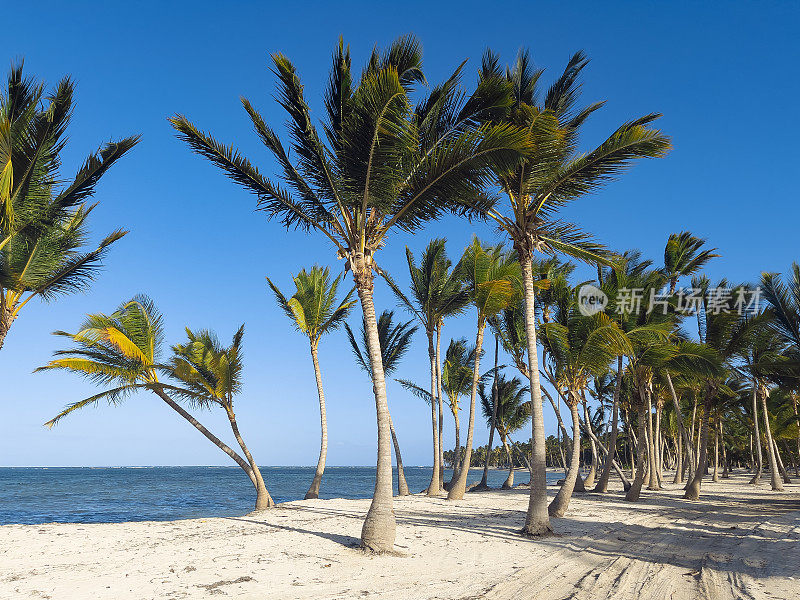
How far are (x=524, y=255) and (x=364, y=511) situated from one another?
802cm

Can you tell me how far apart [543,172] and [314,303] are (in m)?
9.88

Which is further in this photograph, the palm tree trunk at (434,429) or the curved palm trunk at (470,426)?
the palm tree trunk at (434,429)

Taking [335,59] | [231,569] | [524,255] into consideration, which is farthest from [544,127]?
[231,569]

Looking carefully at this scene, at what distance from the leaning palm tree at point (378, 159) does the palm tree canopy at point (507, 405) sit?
24.1 metres

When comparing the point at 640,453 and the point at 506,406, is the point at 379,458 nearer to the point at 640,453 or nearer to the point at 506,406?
the point at 640,453

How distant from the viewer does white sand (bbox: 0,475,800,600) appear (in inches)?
233

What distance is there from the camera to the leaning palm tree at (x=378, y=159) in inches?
314

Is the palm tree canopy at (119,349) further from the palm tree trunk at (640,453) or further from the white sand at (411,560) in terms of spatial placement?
the palm tree trunk at (640,453)

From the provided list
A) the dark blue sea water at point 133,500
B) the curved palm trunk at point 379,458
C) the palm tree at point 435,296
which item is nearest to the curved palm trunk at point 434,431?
the palm tree at point 435,296

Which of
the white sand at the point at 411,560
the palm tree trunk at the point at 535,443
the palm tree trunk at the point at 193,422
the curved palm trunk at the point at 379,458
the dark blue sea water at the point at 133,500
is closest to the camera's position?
the white sand at the point at 411,560

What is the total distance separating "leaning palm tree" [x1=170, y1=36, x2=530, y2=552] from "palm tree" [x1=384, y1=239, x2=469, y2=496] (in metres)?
8.82

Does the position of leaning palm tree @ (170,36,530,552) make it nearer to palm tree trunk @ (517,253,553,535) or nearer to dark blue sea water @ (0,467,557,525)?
palm tree trunk @ (517,253,553,535)

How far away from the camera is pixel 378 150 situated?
8.30m

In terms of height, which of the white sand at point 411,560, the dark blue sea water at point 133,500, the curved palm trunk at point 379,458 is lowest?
the dark blue sea water at point 133,500
